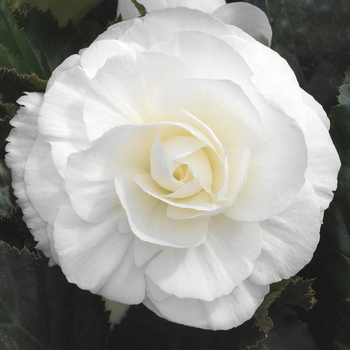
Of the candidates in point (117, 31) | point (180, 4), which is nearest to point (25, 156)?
point (117, 31)

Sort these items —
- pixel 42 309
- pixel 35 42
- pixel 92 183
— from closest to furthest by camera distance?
pixel 92 183 → pixel 42 309 → pixel 35 42

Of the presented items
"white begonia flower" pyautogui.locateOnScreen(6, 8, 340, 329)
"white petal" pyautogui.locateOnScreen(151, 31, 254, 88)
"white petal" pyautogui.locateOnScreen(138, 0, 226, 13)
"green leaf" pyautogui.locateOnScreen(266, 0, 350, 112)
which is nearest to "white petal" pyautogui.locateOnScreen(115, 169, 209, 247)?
"white begonia flower" pyautogui.locateOnScreen(6, 8, 340, 329)

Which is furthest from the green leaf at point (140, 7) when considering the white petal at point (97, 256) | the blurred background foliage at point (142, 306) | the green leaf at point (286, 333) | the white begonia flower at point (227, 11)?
the green leaf at point (286, 333)

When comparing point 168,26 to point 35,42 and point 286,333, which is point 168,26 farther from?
point 286,333

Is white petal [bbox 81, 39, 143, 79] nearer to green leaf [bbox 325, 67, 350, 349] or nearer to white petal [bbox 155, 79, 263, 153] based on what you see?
white petal [bbox 155, 79, 263, 153]

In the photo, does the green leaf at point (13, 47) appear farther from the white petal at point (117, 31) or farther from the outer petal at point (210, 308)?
the outer petal at point (210, 308)

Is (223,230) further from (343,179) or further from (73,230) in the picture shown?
(343,179)
